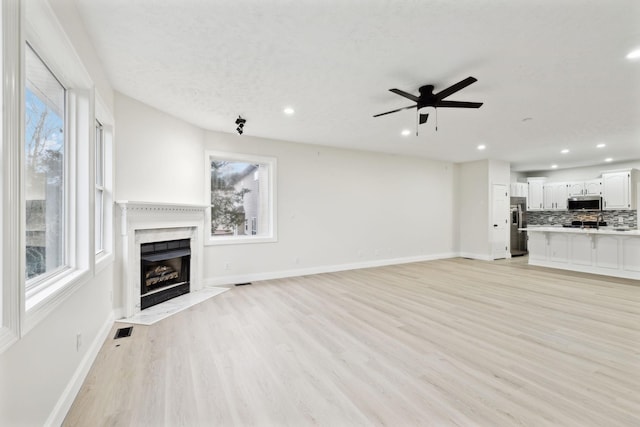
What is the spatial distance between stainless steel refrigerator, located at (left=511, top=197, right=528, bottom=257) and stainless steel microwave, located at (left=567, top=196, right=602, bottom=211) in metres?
1.11

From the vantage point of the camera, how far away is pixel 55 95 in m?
2.15

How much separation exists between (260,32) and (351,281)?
424 centimetres

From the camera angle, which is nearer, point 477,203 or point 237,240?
point 237,240

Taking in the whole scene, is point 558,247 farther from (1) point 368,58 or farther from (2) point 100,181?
(2) point 100,181

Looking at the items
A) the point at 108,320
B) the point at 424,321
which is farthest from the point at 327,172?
the point at 108,320

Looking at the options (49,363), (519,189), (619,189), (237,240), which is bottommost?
(49,363)

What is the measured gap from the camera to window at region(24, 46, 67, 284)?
67.2 inches

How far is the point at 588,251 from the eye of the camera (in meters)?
6.02

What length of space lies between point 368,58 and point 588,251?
6.67 metres

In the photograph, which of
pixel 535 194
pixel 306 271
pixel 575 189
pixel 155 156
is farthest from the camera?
pixel 535 194

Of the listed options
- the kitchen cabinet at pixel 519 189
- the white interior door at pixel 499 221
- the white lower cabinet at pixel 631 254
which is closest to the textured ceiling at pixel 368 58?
the white lower cabinet at pixel 631 254

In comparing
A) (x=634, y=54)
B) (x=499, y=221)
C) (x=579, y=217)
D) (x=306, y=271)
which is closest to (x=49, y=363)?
(x=306, y=271)

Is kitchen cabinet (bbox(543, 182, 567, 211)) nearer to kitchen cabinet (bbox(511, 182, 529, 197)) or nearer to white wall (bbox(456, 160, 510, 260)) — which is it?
kitchen cabinet (bbox(511, 182, 529, 197))

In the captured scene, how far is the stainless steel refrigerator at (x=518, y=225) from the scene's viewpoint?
8727 mm
